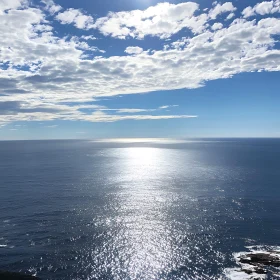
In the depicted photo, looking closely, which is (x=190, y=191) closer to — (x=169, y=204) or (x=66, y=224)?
(x=169, y=204)

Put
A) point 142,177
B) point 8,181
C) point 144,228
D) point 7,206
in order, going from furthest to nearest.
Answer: point 142,177 < point 8,181 < point 7,206 < point 144,228

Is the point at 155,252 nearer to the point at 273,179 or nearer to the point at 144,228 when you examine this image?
the point at 144,228

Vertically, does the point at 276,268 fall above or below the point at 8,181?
below

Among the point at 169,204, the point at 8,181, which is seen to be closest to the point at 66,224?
the point at 169,204

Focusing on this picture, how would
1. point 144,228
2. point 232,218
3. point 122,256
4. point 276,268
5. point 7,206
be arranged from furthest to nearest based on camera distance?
point 7,206
point 232,218
point 144,228
point 122,256
point 276,268

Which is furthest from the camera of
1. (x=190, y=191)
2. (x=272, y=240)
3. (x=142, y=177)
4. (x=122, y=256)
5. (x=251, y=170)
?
(x=251, y=170)

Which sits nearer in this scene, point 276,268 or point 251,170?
point 276,268

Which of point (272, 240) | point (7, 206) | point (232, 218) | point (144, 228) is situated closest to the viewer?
point (272, 240)

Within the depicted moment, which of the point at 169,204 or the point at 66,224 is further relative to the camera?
the point at 169,204

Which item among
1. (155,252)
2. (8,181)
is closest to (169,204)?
(155,252)
